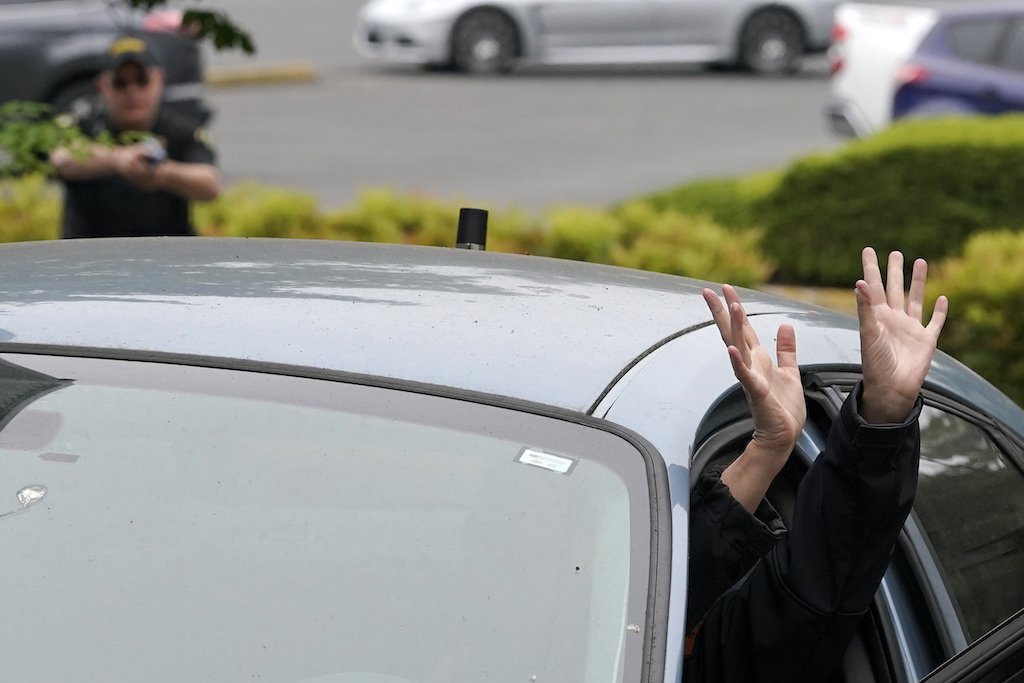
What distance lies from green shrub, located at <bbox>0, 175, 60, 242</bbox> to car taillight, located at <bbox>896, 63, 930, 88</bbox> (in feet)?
21.9

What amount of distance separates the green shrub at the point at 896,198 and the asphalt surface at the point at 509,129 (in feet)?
12.5

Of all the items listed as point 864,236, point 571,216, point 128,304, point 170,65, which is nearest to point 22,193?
point 571,216

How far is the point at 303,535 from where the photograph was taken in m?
1.64

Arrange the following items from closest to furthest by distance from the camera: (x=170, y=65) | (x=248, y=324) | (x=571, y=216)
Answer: (x=248, y=324) → (x=571, y=216) → (x=170, y=65)

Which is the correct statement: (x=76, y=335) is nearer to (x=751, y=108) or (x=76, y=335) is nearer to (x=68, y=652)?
(x=68, y=652)

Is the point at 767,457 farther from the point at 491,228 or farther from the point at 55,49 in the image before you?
the point at 55,49

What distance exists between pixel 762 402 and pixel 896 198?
5.73 metres

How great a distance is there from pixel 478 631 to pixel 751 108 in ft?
48.6

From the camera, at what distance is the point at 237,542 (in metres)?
1.64

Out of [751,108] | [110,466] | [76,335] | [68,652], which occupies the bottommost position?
[751,108]

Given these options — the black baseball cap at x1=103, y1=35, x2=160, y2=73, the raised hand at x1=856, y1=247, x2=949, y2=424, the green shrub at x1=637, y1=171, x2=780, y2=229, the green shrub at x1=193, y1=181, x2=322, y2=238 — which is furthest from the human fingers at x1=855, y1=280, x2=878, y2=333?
the green shrub at x1=637, y1=171, x2=780, y2=229

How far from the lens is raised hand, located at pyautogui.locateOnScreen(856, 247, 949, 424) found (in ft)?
6.27

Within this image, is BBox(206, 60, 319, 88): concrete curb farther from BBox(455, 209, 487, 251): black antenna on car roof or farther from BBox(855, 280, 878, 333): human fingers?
BBox(855, 280, 878, 333): human fingers

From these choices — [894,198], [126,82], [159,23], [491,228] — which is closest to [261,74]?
[159,23]
